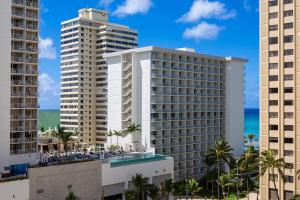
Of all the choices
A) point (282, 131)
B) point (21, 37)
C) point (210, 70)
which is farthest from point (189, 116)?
point (21, 37)

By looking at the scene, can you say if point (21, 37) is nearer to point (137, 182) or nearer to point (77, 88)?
point (137, 182)

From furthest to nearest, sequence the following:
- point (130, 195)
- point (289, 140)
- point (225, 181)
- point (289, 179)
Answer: point (225, 181) → point (289, 140) → point (289, 179) → point (130, 195)

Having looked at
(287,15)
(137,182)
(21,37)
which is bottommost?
(137,182)

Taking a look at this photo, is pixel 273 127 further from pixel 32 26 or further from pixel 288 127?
pixel 32 26

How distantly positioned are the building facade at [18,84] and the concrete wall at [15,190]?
7.01 meters

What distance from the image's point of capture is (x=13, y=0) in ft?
265

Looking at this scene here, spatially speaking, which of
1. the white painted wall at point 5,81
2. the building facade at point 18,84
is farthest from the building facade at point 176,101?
the white painted wall at point 5,81

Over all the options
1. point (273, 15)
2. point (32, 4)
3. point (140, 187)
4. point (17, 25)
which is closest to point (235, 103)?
point (273, 15)

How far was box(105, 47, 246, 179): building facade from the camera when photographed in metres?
111

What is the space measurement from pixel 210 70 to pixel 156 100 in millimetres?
24641

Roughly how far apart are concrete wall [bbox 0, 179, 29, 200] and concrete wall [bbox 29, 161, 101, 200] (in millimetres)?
1110

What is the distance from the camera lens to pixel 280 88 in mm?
86438

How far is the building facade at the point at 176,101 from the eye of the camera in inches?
4358

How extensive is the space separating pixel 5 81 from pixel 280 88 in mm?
55578
